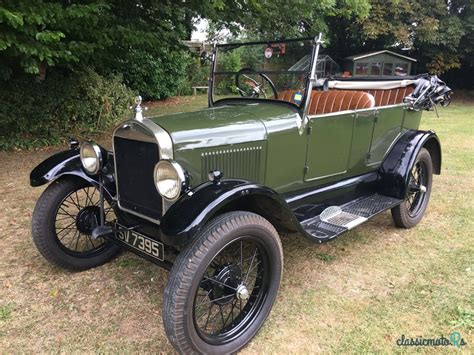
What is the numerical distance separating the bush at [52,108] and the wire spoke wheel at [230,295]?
6190 mm

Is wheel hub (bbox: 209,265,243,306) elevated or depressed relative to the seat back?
depressed

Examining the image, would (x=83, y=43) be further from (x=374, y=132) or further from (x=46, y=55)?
(x=374, y=132)

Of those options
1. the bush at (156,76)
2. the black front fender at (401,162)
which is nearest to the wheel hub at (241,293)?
the black front fender at (401,162)

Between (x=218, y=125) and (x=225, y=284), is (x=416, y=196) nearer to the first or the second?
(x=218, y=125)

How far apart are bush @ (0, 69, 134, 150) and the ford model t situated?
413cm

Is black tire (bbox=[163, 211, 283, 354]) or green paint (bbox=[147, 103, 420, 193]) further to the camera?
green paint (bbox=[147, 103, 420, 193])

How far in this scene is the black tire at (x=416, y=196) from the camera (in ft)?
13.5

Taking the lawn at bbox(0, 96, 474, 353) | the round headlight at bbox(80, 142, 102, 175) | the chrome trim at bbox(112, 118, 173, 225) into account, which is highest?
the chrome trim at bbox(112, 118, 173, 225)

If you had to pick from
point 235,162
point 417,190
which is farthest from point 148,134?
point 417,190

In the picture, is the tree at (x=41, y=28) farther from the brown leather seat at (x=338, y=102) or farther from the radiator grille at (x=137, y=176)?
the brown leather seat at (x=338, y=102)

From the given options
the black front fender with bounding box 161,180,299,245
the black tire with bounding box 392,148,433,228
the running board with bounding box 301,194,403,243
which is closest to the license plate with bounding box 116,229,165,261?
the black front fender with bounding box 161,180,299,245

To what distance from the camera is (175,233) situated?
2219mm

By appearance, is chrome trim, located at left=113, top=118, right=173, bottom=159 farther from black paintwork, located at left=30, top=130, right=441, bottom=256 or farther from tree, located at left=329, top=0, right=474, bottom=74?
tree, located at left=329, top=0, right=474, bottom=74

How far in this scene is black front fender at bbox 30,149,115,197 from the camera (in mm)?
3127
